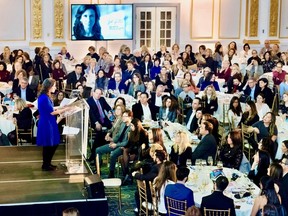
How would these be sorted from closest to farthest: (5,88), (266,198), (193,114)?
(266,198) < (193,114) < (5,88)

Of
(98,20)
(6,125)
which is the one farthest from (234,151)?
(98,20)

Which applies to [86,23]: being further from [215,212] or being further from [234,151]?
[215,212]

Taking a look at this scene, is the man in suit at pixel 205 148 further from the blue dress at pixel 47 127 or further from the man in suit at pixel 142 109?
the man in suit at pixel 142 109

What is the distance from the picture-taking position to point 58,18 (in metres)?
20.9

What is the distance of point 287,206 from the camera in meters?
8.06

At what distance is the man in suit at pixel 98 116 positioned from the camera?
1210 centimetres

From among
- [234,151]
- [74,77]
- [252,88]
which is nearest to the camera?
[234,151]

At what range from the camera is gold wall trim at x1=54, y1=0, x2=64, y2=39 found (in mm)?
20859

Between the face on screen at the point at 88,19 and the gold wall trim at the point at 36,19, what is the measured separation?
4.38ft

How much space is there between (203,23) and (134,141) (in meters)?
12.2

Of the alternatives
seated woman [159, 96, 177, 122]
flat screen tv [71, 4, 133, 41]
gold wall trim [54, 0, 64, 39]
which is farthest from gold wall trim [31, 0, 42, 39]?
seated woman [159, 96, 177, 122]

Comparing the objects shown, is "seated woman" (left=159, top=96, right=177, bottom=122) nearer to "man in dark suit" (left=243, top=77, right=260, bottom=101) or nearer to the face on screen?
"man in dark suit" (left=243, top=77, right=260, bottom=101)

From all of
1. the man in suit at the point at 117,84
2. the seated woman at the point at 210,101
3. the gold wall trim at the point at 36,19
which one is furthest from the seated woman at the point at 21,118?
the gold wall trim at the point at 36,19

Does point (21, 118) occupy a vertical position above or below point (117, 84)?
below
